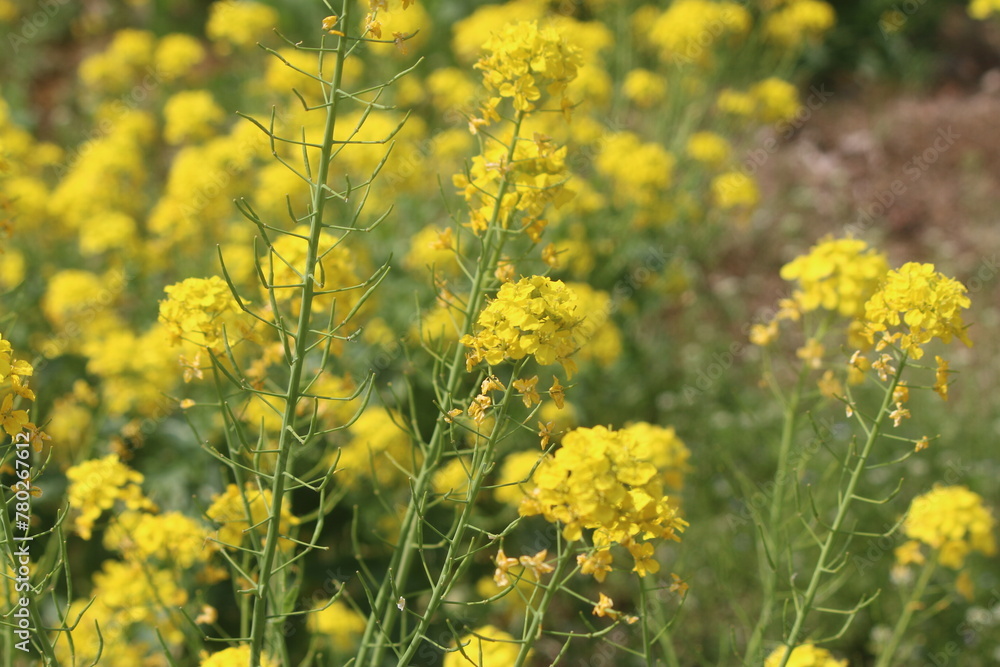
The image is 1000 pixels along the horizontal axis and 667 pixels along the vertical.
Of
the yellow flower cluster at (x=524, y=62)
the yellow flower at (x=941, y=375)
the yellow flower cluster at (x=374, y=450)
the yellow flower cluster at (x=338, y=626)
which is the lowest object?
the yellow flower cluster at (x=338, y=626)

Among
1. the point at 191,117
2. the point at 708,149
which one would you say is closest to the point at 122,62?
the point at 191,117

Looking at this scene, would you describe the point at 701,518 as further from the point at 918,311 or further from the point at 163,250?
the point at 163,250

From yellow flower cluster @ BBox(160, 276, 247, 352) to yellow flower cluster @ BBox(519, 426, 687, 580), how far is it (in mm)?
939

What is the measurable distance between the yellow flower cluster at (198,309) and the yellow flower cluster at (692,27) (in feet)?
13.6

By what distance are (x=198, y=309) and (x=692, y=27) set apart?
4.28 m

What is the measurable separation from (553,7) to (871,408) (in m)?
5.47

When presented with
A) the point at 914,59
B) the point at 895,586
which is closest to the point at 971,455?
the point at 895,586

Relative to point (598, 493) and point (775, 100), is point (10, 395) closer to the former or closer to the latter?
point (598, 493)

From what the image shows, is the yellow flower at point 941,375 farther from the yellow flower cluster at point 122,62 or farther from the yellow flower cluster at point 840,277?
the yellow flower cluster at point 122,62

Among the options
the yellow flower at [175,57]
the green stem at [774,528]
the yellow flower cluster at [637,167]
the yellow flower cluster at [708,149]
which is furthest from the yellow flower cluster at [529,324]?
the yellow flower at [175,57]

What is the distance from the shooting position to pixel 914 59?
374 inches

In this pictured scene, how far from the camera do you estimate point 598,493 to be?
1.62 m

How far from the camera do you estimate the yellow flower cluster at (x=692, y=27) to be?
561 centimetres

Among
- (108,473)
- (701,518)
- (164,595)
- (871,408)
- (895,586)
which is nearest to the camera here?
(108,473)
